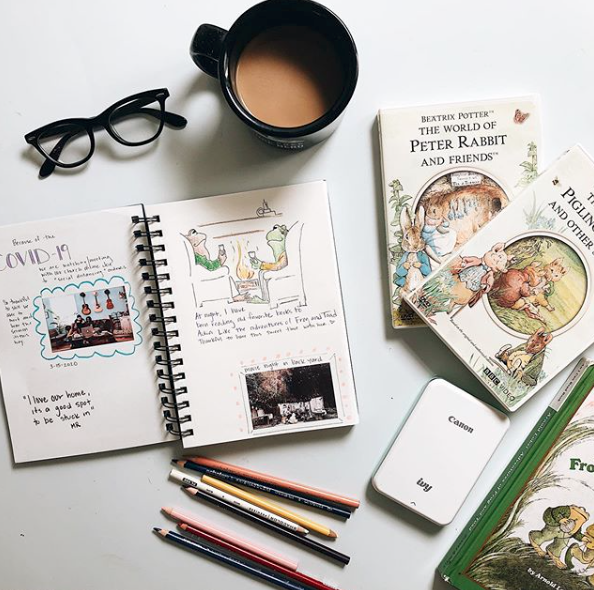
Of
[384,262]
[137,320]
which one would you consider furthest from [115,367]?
[384,262]

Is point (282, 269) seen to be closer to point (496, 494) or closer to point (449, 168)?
point (449, 168)

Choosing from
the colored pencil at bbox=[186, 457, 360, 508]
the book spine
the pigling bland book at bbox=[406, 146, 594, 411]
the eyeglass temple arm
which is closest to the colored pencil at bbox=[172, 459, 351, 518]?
the colored pencil at bbox=[186, 457, 360, 508]

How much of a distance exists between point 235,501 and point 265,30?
54 centimetres

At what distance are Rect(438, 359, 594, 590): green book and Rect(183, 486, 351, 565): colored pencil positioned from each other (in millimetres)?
140

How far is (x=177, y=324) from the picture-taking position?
71cm

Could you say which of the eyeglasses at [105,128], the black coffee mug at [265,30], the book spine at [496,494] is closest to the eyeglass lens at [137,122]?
the eyeglasses at [105,128]

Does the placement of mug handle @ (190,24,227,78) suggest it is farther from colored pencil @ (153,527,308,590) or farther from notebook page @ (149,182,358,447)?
colored pencil @ (153,527,308,590)

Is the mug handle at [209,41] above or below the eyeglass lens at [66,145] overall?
above

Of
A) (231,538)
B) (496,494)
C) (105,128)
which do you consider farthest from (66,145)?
(496,494)

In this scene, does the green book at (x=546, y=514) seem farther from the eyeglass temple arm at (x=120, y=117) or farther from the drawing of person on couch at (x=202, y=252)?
the eyeglass temple arm at (x=120, y=117)

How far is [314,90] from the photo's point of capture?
619 millimetres

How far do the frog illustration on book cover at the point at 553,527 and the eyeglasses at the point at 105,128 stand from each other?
0.58 metres

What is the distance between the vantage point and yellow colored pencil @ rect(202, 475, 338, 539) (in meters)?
0.73

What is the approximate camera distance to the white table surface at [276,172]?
68cm
